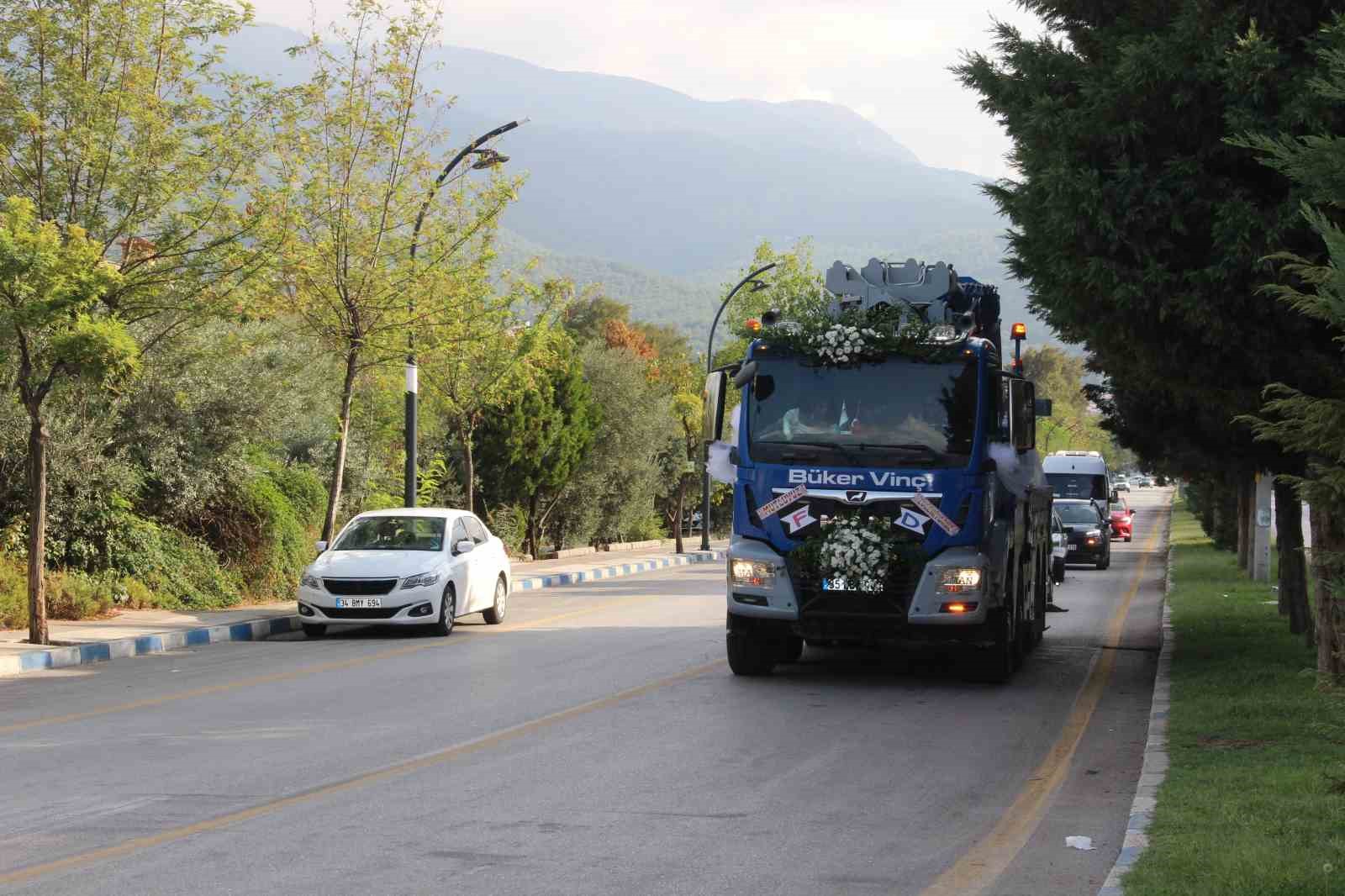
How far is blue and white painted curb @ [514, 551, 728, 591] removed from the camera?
3000 cm

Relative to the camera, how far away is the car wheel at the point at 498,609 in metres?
20.8

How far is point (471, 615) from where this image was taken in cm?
2250

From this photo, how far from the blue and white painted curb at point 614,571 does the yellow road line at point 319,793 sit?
44.6ft

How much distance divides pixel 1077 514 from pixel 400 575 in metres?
23.0

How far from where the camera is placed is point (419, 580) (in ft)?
60.8

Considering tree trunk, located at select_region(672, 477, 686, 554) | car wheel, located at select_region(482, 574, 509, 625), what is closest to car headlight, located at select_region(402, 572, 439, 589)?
car wheel, located at select_region(482, 574, 509, 625)

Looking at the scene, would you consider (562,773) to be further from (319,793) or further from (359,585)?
(359,585)

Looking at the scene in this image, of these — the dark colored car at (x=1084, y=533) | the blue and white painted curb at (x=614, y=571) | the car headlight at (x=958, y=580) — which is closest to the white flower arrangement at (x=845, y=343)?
the car headlight at (x=958, y=580)

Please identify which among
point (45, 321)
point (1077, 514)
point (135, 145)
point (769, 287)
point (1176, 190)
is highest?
point (769, 287)

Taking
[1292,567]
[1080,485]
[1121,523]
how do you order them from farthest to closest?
1. [1121,523]
2. [1080,485]
3. [1292,567]

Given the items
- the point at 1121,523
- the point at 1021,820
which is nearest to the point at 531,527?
the point at 1121,523

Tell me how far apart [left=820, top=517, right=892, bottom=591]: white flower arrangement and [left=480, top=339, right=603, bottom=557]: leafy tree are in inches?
899

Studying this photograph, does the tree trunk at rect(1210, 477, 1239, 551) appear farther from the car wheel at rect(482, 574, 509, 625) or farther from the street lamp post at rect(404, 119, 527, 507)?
the car wheel at rect(482, 574, 509, 625)

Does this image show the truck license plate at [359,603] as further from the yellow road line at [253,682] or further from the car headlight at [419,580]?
the yellow road line at [253,682]
